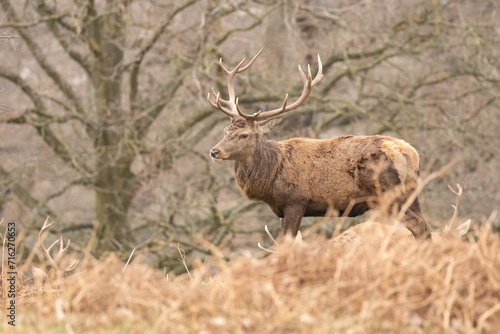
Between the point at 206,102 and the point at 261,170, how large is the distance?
6.00 m

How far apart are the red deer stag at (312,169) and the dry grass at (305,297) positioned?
8.40 feet

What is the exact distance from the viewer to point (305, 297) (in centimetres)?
424

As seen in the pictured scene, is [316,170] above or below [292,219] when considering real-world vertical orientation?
above

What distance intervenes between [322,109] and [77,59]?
188 inches

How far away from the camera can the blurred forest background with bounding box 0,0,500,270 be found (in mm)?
13672

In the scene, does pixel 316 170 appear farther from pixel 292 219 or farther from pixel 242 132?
pixel 242 132

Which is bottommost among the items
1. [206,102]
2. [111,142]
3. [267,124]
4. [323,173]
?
[111,142]

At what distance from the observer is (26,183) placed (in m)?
15.4

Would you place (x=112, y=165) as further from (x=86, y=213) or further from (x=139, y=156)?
(x=86, y=213)

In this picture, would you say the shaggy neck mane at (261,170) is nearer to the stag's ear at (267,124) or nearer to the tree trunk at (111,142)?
the stag's ear at (267,124)

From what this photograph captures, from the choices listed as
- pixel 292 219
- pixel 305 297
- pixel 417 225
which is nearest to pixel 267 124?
pixel 292 219

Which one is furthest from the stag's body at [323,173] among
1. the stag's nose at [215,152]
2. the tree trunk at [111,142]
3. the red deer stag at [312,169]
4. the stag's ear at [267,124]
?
the tree trunk at [111,142]

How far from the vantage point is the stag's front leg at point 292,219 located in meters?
7.67

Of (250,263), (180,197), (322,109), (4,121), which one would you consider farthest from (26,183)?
(250,263)
